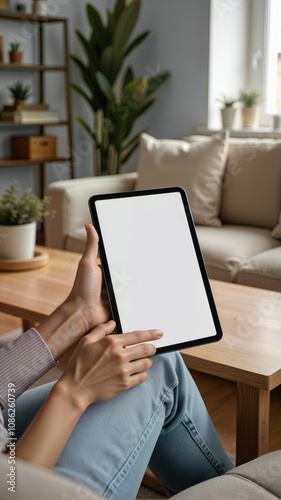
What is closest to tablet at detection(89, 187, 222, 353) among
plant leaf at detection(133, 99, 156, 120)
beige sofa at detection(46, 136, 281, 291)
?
beige sofa at detection(46, 136, 281, 291)

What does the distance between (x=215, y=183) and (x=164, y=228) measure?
1.66 metres

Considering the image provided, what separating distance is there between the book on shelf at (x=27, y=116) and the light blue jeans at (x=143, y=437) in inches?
114

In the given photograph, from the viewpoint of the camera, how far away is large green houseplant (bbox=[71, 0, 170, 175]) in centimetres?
354

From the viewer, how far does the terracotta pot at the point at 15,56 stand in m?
3.63

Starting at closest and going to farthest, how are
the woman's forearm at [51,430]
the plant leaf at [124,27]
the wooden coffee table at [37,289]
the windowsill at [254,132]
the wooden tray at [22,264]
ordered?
the woman's forearm at [51,430] → the wooden coffee table at [37,289] → the wooden tray at [22,264] → the windowsill at [254,132] → the plant leaf at [124,27]

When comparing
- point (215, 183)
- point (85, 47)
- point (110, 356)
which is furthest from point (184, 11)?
point (110, 356)

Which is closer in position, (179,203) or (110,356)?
(110,356)

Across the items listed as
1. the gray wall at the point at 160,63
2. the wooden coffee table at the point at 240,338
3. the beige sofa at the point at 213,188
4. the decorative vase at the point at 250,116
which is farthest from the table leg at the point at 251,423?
the gray wall at the point at 160,63

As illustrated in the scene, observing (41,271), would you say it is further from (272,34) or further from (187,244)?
(272,34)

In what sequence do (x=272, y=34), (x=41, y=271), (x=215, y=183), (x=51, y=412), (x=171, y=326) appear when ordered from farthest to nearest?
(x=272, y=34)
(x=215, y=183)
(x=41, y=271)
(x=171, y=326)
(x=51, y=412)

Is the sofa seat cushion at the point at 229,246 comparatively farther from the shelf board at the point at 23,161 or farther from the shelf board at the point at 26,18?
the shelf board at the point at 26,18

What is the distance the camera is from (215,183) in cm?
267

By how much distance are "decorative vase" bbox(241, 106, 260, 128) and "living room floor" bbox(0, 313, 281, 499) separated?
1.73 meters

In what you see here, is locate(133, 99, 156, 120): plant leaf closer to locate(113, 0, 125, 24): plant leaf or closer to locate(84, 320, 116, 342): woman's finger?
locate(113, 0, 125, 24): plant leaf
